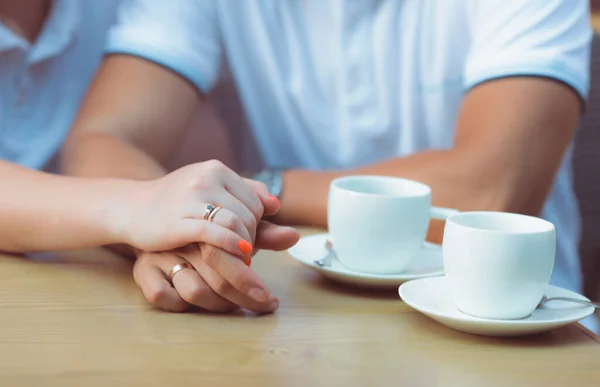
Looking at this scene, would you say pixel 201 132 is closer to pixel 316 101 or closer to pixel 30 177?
pixel 316 101

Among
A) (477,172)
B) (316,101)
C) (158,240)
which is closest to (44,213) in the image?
(158,240)

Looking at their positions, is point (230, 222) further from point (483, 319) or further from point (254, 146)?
point (254, 146)

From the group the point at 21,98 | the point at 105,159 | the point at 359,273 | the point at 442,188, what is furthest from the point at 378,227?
the point at 21,98

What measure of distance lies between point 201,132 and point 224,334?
93 centimetres

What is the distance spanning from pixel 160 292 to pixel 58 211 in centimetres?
19

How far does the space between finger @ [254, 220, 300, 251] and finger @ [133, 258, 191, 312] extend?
3.4 inches

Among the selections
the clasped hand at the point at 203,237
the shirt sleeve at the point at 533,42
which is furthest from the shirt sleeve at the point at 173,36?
the clasped hand at the point at 203,237

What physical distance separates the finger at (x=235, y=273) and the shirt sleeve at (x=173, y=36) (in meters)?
0.68

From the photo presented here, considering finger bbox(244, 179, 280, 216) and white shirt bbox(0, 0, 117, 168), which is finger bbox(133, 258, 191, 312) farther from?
white shirt bbox(0, 0, 117, 168)

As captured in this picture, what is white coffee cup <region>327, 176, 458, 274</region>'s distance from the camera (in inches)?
28.6

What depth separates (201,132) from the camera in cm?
151

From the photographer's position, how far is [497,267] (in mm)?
607

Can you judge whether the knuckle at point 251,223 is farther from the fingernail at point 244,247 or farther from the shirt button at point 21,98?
the shirt button at point 21,98

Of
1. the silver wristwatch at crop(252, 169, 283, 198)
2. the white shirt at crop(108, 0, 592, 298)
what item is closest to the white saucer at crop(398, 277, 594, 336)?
the silver wristwatch at crop(252, 169, 283, 198)
